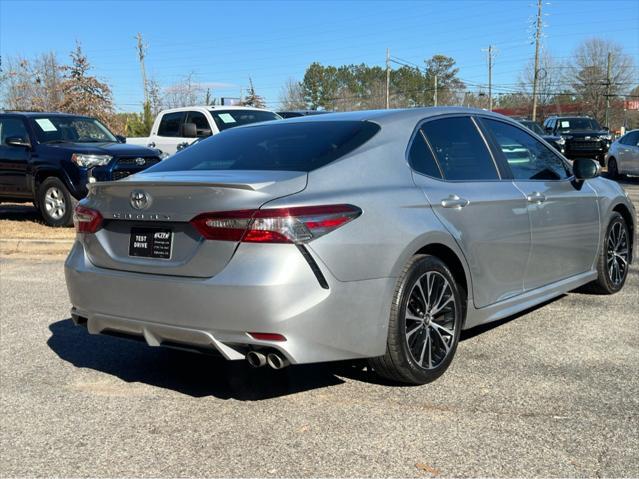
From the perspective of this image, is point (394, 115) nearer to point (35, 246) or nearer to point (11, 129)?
point (35, 246)

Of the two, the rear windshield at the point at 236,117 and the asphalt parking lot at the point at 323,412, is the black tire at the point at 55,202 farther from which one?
the asphalt parking lot at the point at 323,412

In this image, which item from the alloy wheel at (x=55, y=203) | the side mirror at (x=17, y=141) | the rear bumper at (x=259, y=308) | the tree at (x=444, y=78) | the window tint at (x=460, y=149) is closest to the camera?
the rear bumper at (x=259, y=308)

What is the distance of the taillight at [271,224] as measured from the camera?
3547 millimetres

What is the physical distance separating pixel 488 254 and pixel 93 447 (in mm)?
2623

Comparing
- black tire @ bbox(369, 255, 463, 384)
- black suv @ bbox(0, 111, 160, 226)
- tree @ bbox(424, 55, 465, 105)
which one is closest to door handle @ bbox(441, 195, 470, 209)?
black tire @ bbox(369, 255, 463, 384)

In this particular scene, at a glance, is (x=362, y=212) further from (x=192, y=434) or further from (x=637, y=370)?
(x=637, y=370)

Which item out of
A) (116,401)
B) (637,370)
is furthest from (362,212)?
(637,370)

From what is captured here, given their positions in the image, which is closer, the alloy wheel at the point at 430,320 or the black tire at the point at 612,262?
the alloy wheel at the point at 430,320

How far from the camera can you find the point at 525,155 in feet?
18.2

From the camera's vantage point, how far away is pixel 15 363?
16.1ft

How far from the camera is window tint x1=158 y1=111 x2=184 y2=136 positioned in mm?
13945

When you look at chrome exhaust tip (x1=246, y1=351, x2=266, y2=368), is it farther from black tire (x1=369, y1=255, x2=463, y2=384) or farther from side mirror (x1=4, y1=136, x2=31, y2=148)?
side mirror (x1=4, y1=136, x2=31, y2=148)

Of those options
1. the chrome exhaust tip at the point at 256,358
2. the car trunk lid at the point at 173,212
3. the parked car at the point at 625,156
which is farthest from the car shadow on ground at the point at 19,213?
the parked car at the point at 625,156

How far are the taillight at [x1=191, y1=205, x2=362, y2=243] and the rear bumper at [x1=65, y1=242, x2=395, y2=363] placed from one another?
0.19 feet
